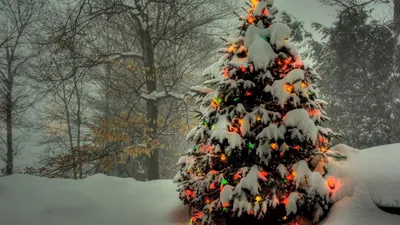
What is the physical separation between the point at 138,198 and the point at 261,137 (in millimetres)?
3071

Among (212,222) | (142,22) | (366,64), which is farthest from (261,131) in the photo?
(366,64)

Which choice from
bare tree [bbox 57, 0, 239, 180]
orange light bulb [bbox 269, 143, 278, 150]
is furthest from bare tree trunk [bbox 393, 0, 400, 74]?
orange light bulb [bbox 269, 143, 278, 150]

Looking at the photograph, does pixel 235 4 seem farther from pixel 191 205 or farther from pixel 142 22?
pixel 191 205

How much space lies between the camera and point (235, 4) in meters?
12.2

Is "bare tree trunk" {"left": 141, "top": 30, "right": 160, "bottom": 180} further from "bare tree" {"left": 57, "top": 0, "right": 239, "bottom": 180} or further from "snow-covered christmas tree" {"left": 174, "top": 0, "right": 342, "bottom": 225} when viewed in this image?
"snow-covered christmas tree" {"left": 174, "top": 0, "right": 342, "bottom": 225}

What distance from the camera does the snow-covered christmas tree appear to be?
3990 mm

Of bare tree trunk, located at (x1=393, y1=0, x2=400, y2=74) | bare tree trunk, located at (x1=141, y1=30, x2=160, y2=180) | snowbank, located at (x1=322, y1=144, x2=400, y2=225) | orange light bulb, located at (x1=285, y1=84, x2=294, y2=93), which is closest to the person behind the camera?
snowbank, located at (x1=322, y1=144, x2=400, y2=225)

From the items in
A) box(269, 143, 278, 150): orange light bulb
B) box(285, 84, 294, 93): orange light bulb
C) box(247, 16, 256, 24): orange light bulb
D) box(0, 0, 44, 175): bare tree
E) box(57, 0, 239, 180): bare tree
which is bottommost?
box(269, 143, 278, 150): orange light bulb

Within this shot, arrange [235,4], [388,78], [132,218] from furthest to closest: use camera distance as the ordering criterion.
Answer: [388,78], [235,4], [132,218]

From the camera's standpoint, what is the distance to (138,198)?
5.86m

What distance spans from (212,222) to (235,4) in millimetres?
10082

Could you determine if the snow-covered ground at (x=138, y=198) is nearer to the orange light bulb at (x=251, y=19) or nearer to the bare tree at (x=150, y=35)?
the orange light bulb at (x=251, y=19)

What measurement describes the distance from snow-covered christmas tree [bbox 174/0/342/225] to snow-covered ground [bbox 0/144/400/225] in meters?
0.37

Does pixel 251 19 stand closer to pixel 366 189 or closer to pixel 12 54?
pixel 366 189
